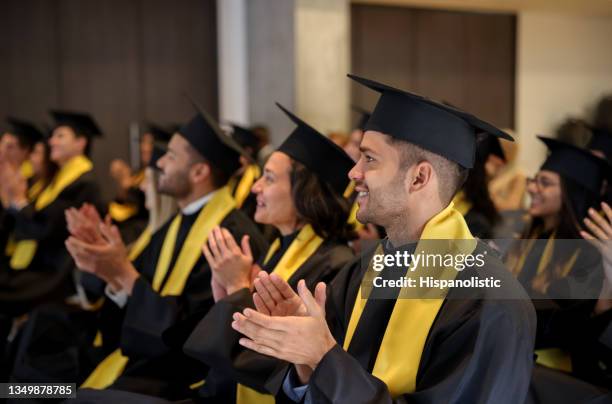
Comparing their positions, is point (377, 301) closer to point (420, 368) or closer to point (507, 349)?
point (420, 368)

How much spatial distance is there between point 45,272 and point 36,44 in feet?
12.9

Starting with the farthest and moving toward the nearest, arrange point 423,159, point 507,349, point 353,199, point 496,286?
point 353,199 → point 423,159 → point 496,286 → point 507,349

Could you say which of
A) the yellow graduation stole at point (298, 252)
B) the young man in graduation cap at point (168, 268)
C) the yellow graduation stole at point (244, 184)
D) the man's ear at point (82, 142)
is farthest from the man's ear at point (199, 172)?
the man's ear at point (82, 142)

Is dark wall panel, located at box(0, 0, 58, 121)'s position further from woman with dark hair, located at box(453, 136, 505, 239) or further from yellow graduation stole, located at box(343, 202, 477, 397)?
yellow graduation stole, located at box(343, 202, 477, 397)

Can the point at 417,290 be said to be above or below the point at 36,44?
below

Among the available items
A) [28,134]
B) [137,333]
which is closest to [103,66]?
[28,134]

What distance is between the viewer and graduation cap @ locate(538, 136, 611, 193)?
9.91 feet

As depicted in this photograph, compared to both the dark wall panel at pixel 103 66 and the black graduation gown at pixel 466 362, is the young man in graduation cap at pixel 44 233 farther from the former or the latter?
the black graduation gown at pixel 466 362

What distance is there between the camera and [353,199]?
436cm

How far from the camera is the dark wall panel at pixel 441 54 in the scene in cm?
920

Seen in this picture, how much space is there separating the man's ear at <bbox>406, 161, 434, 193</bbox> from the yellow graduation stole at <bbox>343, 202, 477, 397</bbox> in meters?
0.10

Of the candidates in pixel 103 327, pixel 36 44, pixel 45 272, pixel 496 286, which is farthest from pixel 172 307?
pixel 36 44

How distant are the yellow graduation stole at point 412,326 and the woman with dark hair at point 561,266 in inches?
24.0

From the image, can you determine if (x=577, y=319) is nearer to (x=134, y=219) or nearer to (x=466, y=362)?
(x=466, y=362)
